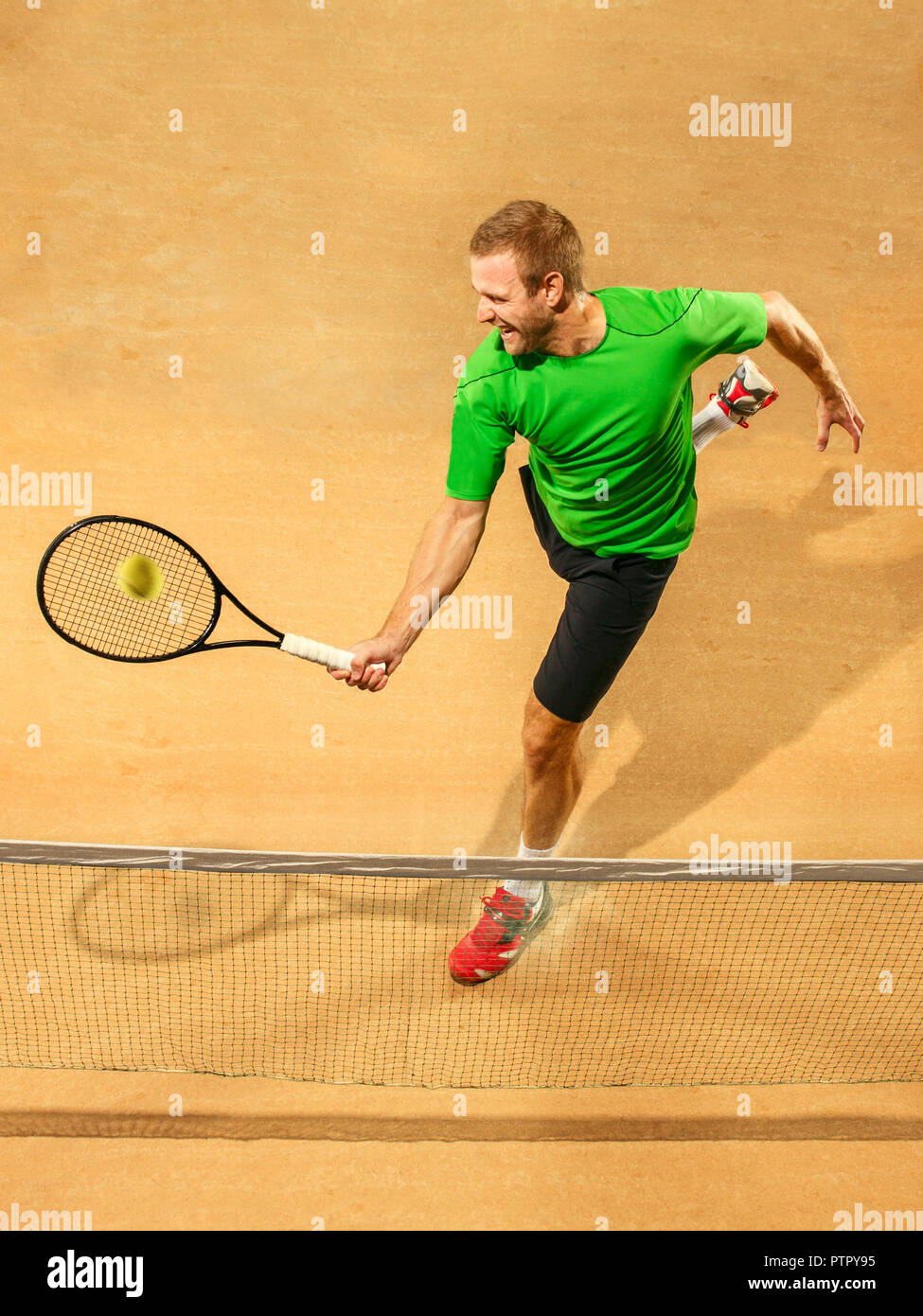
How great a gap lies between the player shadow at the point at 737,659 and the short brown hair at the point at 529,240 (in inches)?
82.2

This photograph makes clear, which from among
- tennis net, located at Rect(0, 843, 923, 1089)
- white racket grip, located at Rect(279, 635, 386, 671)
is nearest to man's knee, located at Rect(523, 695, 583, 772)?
tennis net, located at Rect(0, 843, 923, 1089)

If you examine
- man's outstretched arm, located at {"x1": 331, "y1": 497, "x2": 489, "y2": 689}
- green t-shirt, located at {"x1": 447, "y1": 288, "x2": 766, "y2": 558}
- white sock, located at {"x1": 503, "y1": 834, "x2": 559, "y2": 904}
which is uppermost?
green t-shirt, located at {"x1": 447, "y1": 288, "x2": 766, "y2": 558}

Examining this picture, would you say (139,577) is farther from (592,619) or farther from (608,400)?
(608,400)

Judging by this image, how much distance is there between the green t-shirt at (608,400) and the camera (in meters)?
2.78

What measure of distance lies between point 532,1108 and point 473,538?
6.09 feet

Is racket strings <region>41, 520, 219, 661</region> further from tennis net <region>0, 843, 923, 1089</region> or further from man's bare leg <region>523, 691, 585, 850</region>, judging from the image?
man's bare leg <region>523, 691, 585, 850</region>

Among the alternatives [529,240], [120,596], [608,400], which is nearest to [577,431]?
[608,400]

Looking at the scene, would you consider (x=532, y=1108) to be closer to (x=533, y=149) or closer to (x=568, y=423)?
(x=568, y=423)

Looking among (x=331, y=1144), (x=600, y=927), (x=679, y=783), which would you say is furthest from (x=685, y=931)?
(x=331, y=1144)

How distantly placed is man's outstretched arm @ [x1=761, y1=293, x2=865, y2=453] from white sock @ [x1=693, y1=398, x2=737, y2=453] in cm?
50

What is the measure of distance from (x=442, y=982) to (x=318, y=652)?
152cm

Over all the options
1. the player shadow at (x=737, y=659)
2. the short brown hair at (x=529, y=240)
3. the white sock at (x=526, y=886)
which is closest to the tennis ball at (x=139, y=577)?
the short brown hair at (x=529, y=240)

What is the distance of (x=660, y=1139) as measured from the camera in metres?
3.33

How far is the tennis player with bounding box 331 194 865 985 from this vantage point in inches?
104
